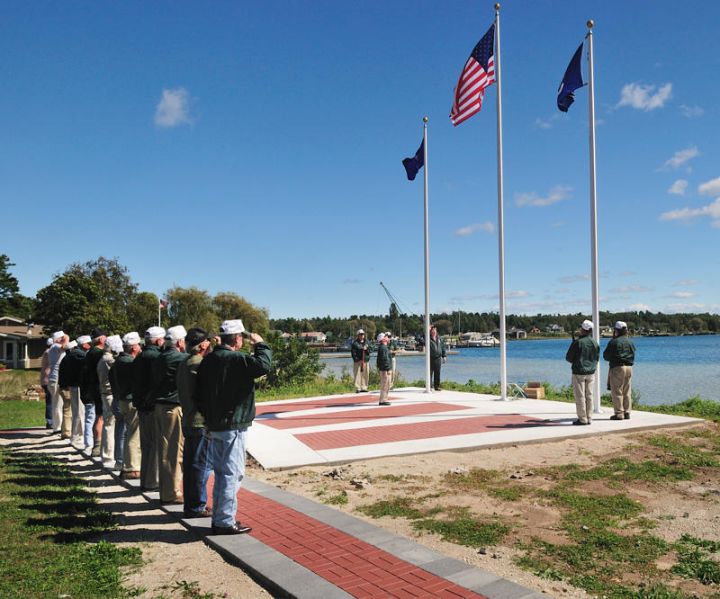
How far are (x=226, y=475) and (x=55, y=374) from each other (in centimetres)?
861

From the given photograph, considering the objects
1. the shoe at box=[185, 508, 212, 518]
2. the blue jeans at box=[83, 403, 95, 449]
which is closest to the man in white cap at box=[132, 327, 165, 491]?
the shoe at box=[185, 508, 212, 518]

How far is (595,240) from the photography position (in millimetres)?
12867

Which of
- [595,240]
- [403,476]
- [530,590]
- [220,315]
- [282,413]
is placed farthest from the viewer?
[220,315]

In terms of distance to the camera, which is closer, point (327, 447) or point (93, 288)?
point (327, 447)

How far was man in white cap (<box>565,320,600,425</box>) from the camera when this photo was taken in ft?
37.8

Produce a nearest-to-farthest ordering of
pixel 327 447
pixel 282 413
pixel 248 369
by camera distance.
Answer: pixel 248 369
pixel 327 447
pixel 282 413

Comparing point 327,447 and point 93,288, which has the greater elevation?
point 93,288

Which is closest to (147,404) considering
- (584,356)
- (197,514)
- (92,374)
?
(197,514)

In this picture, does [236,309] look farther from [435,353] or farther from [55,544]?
[55,544]

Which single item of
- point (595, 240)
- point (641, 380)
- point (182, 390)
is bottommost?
point (641, 380)

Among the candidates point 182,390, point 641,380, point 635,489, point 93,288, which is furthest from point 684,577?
point 93,288

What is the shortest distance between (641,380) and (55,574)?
30493mm

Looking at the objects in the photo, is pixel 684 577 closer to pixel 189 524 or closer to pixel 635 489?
pixel 635 489

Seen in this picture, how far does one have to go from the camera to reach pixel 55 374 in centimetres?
1247
